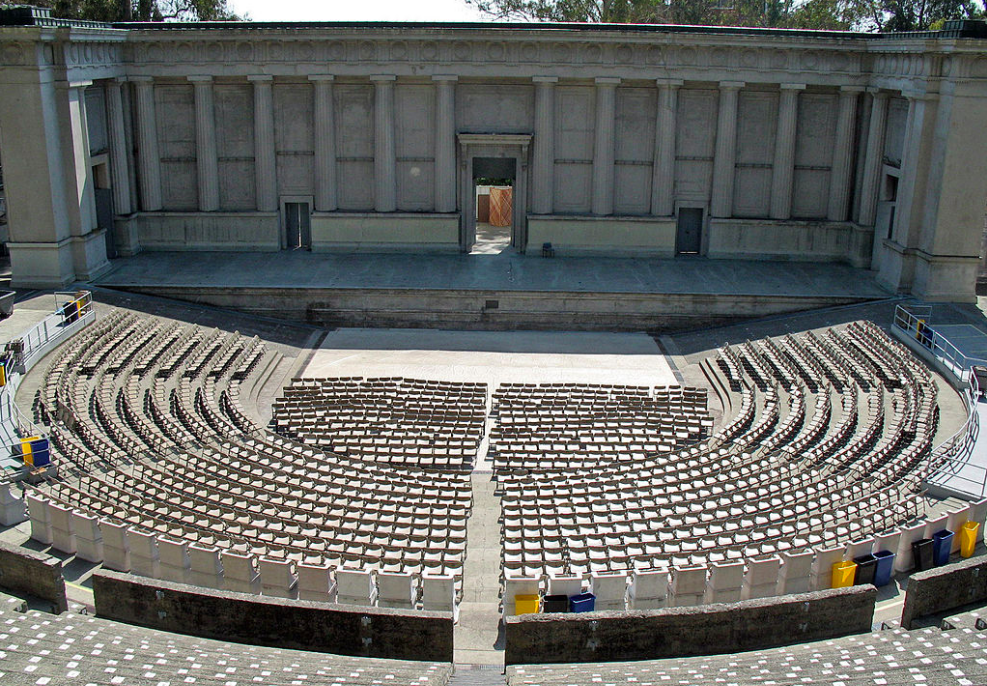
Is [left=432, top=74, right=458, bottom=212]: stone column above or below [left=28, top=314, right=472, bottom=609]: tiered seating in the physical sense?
above

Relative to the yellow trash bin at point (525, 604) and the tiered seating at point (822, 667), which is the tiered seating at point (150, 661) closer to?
the tiered seating at point (822, 667)

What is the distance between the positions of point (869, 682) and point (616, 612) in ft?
13.0

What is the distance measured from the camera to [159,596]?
684 inches

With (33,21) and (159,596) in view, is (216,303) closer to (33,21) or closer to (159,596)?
(33,21)

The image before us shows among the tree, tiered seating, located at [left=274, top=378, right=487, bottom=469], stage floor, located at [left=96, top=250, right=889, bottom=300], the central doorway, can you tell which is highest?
the tree

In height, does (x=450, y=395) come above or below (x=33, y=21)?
below

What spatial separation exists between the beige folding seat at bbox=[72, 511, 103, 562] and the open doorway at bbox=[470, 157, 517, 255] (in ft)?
96.5

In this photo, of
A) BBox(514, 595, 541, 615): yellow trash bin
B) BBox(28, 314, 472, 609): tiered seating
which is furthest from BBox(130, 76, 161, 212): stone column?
BBox(514, 595, 541, 615): yellow trash bin

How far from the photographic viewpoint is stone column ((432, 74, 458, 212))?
4584 cm

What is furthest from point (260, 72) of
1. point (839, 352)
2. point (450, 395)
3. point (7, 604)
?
point (7, 604)

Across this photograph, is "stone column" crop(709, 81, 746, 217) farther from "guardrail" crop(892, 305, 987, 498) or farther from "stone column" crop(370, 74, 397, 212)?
"stone column" crop(370, 74, 397, 212)

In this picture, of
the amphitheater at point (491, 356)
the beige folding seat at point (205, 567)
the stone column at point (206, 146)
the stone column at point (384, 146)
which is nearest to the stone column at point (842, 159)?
the amphitheater at point (491, 356)

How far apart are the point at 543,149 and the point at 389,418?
20.8 m

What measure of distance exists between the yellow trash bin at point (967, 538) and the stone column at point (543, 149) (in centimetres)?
2889
